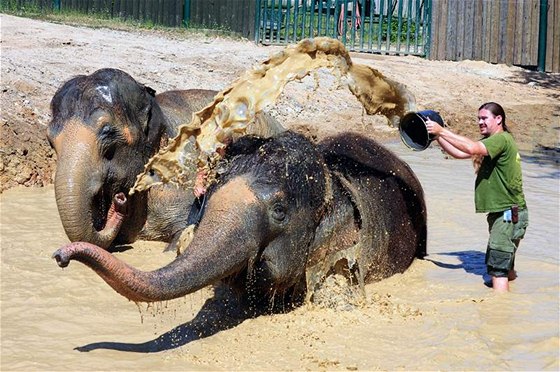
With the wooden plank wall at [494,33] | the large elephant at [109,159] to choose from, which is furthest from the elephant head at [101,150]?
the wooden plank wall at [494,33]

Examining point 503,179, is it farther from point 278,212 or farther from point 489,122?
point 278,212

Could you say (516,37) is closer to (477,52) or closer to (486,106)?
(477,52)

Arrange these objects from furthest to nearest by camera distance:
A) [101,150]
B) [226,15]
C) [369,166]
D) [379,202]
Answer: [226,15], [101,150], [369,166], [379,202]

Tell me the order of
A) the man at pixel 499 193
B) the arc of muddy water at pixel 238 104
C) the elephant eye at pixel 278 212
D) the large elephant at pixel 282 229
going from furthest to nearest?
the man at pixel 499 193
the arc of muddy water at pixel 238 104
the elephant eye at pixel 278 212
the large elephant at pixel 282 229

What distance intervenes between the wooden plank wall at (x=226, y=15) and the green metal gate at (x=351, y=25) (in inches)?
8.3

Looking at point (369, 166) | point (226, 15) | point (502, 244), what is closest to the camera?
point (502, 244)

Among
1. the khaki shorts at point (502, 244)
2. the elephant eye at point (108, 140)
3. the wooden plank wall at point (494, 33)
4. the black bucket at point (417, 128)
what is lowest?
the khaki shorts at point (502, 244)

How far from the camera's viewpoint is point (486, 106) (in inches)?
310

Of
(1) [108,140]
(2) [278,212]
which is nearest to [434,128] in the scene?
(2) [278,212]

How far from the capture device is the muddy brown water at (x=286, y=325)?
6.11 metres

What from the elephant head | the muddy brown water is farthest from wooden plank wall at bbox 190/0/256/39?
the muddy brown water

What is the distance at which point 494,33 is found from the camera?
2192 centimetres

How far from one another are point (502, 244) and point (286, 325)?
201cm

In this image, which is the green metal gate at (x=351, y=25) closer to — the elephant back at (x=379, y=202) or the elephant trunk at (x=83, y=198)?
the elephant back at (x=379, y=202)
